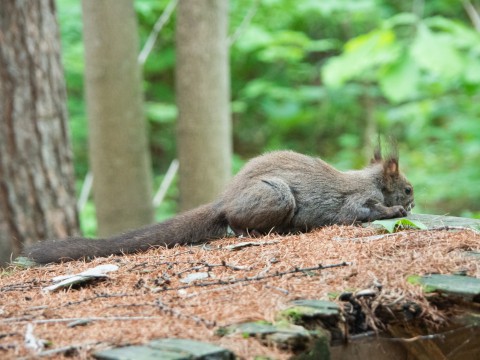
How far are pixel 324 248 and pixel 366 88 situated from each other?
8.53m

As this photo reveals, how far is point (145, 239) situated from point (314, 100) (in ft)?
28.3

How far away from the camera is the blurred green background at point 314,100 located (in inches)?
410

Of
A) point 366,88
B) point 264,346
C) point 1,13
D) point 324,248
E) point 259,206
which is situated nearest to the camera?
point 264,346

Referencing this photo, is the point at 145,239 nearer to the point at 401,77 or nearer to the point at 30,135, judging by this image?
the point at 30,135

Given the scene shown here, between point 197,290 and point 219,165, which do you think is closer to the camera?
point 197,290

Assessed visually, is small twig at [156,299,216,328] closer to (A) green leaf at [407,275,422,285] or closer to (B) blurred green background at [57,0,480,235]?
(A) green leaf at [407,275,422,285]

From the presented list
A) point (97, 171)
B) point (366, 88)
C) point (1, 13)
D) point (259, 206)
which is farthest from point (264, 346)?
point (366, 88)

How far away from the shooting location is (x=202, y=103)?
24.2 feet

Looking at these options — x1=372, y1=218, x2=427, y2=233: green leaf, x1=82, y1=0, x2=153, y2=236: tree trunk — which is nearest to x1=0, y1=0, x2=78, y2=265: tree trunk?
x1=82, y1=0, x2=153, y2=236: tree trunk

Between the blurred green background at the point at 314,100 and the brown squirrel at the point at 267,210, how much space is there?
12.3 ft

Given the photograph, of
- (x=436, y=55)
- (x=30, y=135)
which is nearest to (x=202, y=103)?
(x=30, y=135)

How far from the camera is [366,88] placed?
1209cm

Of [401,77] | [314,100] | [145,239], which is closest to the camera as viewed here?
[145,239]

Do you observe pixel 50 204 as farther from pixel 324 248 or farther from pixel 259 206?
pixel 324 248
